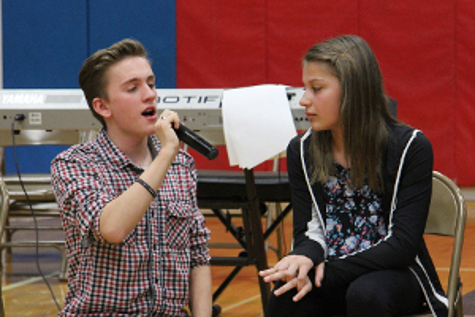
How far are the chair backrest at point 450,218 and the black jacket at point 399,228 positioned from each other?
60mm

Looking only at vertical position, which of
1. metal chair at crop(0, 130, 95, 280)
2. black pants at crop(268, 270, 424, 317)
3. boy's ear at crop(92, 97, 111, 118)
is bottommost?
metal chair at crop(0, 130, 95, 280)

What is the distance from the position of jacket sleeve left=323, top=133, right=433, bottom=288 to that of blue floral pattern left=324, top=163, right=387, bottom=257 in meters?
0.05

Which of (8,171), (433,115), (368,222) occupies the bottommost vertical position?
(8,171)

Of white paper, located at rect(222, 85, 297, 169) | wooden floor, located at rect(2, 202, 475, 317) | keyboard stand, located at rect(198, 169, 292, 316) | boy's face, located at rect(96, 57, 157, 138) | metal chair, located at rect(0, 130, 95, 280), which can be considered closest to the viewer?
boy's face, located at rect(96, 57, 157, 138)

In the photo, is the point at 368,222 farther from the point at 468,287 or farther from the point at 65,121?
the point at 468,287

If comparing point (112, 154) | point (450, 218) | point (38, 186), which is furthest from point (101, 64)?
point (38, 186)

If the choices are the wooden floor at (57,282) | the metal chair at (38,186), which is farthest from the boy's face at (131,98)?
the metal chair at (38,186)

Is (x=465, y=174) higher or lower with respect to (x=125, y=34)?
lower

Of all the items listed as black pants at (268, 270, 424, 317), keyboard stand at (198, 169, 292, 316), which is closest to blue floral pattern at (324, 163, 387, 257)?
black pants at (268, 270, 424, 317)

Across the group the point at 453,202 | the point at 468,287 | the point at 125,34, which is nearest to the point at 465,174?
the point at 468,287

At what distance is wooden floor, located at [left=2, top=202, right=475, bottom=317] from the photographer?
305 centimetres

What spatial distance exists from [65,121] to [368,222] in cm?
140

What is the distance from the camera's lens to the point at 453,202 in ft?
6.15

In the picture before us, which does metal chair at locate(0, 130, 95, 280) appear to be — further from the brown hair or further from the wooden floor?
the brown hair
